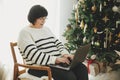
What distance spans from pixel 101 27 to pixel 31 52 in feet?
4.04

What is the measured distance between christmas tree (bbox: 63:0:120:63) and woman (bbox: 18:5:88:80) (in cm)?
73

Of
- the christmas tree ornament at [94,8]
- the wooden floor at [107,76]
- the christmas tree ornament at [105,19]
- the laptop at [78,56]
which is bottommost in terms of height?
the wooden floor at [107,76]

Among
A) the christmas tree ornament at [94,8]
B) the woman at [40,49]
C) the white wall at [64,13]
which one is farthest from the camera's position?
the white wall at [64,13]

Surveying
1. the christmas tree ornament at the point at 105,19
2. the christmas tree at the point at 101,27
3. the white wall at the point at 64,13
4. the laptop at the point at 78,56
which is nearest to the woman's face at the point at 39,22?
the laptop at the point at 78,56

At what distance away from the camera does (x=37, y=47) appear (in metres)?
2.30

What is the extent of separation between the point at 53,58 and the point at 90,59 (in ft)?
3.26

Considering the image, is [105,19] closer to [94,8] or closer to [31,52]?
[94,8]

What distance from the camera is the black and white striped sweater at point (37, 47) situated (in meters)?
2.20

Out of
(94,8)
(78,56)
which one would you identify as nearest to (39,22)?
(78,56)

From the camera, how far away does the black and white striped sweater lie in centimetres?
220

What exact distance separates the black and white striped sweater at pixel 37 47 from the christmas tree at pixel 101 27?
2.58 ft

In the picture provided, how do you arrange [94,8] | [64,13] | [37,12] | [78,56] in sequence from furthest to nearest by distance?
[64,13] → [94,8] → [37,12] → [78,56]

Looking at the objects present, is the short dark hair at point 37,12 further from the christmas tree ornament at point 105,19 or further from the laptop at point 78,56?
the christmas tree ornament at point 105,19

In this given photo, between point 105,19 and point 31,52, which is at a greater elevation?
point 105,19
